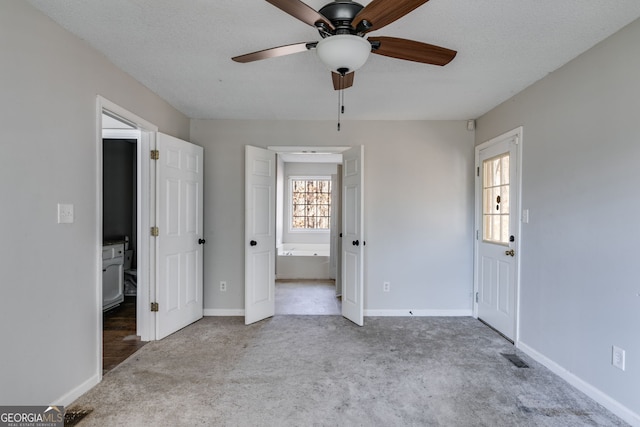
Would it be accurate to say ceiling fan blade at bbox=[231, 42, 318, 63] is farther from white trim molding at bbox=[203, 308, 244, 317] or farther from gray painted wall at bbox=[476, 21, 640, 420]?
white trim molding at bbox=[203, 308, 244, 317]

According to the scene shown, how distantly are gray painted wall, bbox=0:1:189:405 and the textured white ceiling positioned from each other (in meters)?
0.24

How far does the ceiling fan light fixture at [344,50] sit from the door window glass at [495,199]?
2363 mm

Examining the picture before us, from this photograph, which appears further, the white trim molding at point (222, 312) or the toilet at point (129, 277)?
the toilet at point (129, 277)

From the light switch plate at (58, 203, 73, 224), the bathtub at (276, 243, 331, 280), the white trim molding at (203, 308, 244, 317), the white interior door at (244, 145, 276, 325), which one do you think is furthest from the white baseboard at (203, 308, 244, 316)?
the light switch plate at (58, 203, 73, 224)

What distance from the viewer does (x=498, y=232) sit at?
331 cm

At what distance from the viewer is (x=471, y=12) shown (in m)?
1.78

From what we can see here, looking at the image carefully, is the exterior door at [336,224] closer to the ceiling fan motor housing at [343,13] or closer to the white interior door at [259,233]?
the white interior door at [259,233]

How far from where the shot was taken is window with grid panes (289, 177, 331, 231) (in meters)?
7.13

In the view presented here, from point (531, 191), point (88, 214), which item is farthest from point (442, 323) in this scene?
point (88, 214)

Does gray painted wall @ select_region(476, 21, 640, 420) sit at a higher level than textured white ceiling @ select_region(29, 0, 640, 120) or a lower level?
lower

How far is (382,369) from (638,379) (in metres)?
1.53

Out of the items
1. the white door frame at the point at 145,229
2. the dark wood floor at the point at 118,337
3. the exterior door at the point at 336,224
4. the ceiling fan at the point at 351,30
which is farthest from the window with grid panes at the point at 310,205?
the ceiling fan at the point at 351,30

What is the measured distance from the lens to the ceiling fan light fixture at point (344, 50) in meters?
1.42

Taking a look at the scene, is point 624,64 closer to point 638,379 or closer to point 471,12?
point 471,12
